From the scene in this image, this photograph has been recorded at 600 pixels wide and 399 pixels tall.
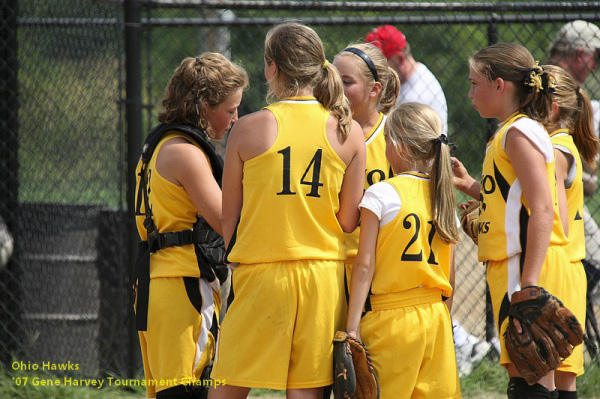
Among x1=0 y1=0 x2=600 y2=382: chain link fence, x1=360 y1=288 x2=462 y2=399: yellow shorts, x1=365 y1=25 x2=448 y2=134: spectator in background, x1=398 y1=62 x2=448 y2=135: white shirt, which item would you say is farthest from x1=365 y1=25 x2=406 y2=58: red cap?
x1=360 y1=288 x2=462 y2=399: yellow shorts

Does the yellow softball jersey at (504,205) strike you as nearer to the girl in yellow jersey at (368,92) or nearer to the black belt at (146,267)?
the girl in yellow jersey at (368,92)

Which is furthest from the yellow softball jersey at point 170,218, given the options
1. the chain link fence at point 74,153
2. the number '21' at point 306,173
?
the chain link fence at point 74,153

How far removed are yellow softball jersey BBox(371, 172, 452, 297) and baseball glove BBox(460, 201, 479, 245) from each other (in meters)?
0.45

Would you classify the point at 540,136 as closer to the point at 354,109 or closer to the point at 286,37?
the point at 354,109

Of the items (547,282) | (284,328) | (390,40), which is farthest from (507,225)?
(390,40)

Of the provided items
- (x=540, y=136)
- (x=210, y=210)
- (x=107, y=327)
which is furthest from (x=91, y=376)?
(x=540, y=136)

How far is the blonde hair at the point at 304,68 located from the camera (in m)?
2.88

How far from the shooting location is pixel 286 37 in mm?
2881

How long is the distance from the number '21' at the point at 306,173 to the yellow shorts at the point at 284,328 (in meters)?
0.27

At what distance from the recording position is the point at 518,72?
3166 mm

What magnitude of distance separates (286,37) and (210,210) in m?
0.77

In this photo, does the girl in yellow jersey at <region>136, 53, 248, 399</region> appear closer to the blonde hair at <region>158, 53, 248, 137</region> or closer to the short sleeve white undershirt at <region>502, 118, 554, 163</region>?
the blonde hair at <region>158, 53, 248, 137</region>

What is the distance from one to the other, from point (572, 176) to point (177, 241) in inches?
71.4

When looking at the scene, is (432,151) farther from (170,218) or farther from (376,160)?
(170,218)
